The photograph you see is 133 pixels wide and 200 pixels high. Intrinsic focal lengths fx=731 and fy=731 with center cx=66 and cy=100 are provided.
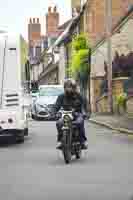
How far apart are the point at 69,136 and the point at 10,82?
14.0 ft

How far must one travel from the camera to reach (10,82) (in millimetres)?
18953

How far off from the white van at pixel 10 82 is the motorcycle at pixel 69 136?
3.83 metres

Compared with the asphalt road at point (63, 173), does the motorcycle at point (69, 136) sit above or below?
above

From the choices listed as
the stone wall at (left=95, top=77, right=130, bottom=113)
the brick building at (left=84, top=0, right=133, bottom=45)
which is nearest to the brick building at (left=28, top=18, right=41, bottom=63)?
the brick building at (left=84, top=0, right=133, bottom=45)

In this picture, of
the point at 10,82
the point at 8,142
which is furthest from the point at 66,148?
the point at 8,142

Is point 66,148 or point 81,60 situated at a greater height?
point 81,60

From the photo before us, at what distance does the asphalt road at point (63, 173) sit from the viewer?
10.9m

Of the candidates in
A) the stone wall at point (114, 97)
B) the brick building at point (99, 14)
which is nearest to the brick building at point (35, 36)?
the brick building at point (99, 14)

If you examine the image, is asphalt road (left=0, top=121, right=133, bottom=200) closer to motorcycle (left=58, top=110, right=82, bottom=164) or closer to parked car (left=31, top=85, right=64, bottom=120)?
motorcycle (left=58, top=110, right=82, bottom=164)

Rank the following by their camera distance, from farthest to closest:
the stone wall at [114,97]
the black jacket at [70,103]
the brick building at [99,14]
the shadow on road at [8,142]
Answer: the brick building at [99,14]
the stone wall at [114,97]
the shadow on road at [8,142]
the black jacket at [70,103]

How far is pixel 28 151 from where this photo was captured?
18000 millimetres

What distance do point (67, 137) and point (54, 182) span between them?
2939 millimetres

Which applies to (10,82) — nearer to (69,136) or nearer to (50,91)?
(69,136)

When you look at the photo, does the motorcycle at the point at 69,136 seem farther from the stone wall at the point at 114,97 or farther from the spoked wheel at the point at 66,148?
the stone wall at the point at 114,97
